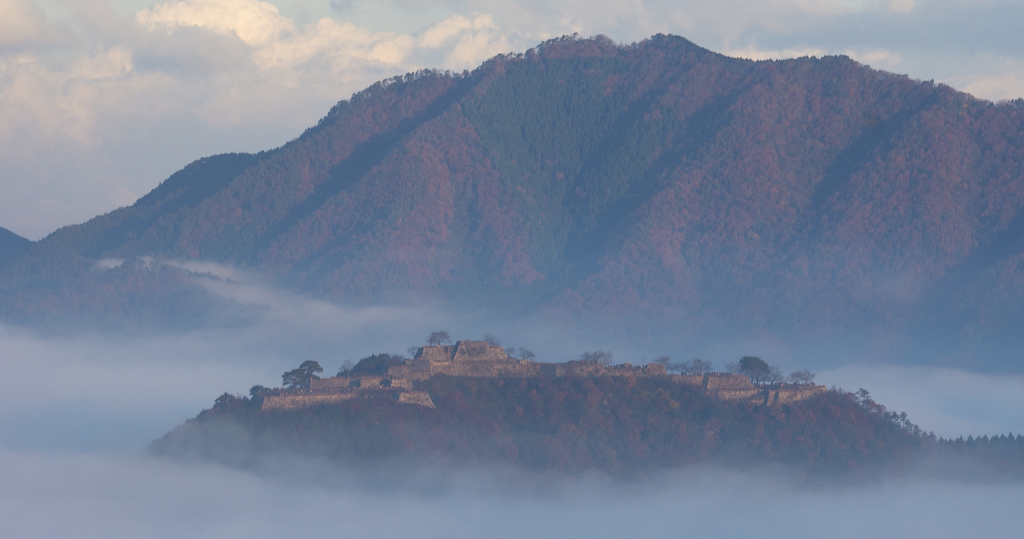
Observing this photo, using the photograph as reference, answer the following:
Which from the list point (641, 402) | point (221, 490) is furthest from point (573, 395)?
point (221, 490)

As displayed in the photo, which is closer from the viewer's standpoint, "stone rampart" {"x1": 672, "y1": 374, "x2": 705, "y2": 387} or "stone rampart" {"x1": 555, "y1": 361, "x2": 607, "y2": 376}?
"stone rampart" {"x1": 555, "y1": 361, "x2": 607, "y2": 376}

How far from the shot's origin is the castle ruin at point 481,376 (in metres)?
148

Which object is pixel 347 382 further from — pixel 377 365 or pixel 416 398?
pixel 377 365

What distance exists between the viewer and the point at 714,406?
154 m

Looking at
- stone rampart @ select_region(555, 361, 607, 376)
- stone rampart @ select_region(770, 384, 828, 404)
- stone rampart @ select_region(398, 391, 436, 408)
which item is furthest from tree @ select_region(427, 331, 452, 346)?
stone rampart @ select_region(770, 384, 828, 404)

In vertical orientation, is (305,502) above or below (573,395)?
below

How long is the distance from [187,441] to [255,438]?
8911 millimetres

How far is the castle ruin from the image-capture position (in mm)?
148000

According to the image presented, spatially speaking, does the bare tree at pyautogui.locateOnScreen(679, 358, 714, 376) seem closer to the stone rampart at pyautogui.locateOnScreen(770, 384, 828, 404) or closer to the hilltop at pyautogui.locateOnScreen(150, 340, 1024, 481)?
the hilltop at pyautogui.locateOnScreen(150, 340, 1024, 481)

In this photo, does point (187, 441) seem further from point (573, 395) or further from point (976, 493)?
point (976, 493)

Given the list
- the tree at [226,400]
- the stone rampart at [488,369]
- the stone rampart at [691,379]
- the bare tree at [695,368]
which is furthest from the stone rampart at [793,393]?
the tree at [226,400]

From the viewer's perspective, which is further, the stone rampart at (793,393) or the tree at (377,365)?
the stone rampart at (793,393)

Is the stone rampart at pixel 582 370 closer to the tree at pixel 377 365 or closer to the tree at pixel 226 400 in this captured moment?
the tree at pixel 377 365

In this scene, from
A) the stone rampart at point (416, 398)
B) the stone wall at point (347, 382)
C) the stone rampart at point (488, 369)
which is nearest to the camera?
the stone rampart at point (416, 398)
